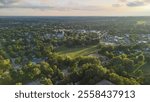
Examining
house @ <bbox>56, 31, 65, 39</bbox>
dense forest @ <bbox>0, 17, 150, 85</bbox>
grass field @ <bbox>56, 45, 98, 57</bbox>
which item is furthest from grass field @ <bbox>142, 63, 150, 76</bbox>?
house @ <bbox>56, 31, 65, 39</bbox>

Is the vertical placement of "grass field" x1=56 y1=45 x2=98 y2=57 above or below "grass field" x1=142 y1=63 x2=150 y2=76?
above

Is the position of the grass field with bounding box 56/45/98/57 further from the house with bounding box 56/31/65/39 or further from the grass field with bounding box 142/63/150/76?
the grass field with bounding box 142/63/150/76

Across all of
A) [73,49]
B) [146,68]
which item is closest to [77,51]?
[73,49]

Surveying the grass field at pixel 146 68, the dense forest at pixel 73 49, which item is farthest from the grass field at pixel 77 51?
the grass field at pixel 146 68

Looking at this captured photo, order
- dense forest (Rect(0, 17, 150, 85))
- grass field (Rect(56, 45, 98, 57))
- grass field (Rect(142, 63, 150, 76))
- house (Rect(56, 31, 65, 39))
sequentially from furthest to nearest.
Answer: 1. house (Rect(56, 31, 65, 39))
2. grass field (Rect(56, 45, 98, 57))
3. grass field (Rect(142, 63, 150, 76))
4. dense forest (Rect(0, 17, 150, 85))

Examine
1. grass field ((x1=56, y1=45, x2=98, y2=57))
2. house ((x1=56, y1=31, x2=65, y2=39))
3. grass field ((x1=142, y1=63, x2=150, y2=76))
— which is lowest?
grass field ((x1=142, y1=63, x2=150, y2=76))

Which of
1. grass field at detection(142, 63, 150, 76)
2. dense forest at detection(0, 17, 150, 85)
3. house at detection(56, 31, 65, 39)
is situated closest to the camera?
dense forest at detection(0, 17, 150, 85)

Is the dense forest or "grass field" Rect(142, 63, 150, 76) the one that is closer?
the dense forest

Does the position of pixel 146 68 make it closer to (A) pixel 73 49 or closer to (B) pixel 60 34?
(A) pixel 73 49

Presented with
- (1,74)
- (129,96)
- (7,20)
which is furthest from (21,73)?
(129,96)
